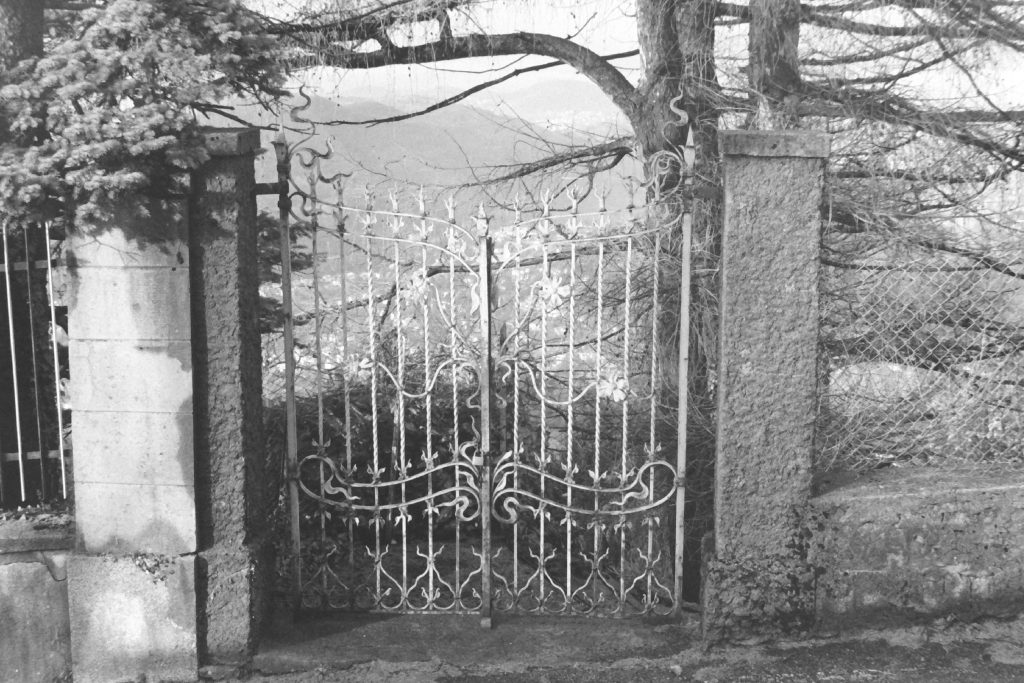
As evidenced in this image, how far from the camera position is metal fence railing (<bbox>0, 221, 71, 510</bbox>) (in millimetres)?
4477

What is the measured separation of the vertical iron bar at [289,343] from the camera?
4395 millimetres

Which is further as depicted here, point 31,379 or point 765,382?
point 31,379

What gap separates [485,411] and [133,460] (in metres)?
1.48

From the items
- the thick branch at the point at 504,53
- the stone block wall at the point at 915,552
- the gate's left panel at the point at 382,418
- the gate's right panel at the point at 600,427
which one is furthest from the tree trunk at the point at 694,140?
the stone block wall at the point at 915,552


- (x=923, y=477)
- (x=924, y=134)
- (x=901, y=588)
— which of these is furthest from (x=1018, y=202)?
(x=901, y=588)

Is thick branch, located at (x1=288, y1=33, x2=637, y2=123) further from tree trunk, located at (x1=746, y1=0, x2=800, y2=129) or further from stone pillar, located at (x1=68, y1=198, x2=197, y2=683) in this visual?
stone pillar, located at (x1=68, y1=198, x2=197, y2=683)

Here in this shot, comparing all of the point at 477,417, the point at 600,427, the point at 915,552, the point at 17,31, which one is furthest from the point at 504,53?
the point at 915,552

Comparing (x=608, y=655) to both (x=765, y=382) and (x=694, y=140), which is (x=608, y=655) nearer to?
(x=765, y=382)

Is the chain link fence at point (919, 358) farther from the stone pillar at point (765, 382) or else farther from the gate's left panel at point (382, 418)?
the gate's left panel at point (382, 418)

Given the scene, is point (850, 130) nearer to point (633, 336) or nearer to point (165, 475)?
point (633, 336)

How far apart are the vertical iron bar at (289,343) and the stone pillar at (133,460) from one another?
51cm

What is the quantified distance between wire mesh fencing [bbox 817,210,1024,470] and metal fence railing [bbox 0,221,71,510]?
3.57 metres

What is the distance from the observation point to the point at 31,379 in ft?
15.8

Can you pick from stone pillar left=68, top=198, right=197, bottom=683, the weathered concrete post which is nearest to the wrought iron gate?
the weathered concrete post
